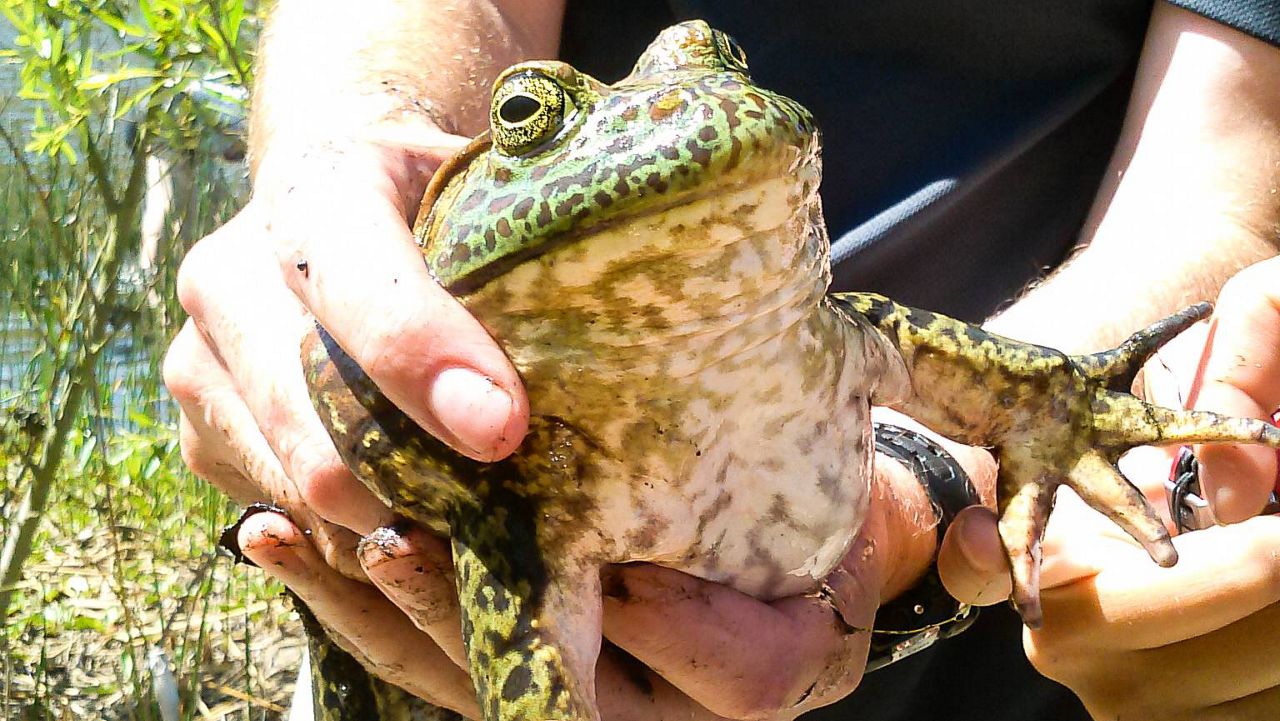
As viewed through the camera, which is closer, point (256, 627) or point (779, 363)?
point (779, 363)

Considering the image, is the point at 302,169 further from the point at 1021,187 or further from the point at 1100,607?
the point at 1021,187

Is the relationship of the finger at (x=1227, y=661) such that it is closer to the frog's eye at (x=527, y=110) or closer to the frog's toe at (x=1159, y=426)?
the frog's toe at (x=1159, y=426)

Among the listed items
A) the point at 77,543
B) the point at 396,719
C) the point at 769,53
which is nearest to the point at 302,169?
the point at 396,719

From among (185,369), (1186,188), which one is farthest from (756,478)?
(1186,188)

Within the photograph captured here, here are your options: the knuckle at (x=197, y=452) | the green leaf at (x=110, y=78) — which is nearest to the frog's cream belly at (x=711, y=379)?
the knuckle at (x=197, y=452)

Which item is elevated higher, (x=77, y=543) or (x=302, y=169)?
(x=302, y=169)

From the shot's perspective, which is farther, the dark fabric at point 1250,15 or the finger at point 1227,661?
the dark fabric at point 1250,15

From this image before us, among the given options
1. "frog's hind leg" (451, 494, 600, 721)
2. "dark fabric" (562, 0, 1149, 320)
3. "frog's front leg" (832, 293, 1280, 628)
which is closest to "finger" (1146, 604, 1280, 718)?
"frog's front leg" (832, 293, 1280, 628)
